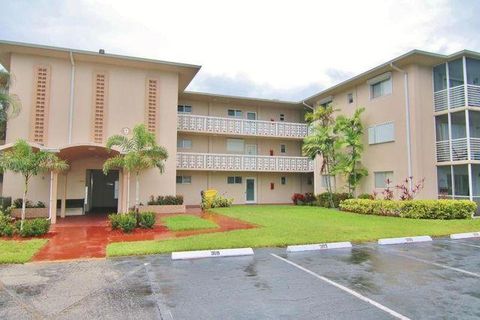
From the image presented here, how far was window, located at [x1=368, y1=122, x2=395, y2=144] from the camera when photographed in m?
21.1

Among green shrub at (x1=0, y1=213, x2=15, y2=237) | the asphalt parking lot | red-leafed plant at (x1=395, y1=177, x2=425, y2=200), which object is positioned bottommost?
the asphalt parking lot

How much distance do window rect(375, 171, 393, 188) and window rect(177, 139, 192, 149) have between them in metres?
13.2

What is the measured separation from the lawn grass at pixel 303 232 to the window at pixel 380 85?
28.3ft

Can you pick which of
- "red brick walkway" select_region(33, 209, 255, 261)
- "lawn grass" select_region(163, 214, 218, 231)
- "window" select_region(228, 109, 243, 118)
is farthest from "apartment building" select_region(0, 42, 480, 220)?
"window" select_region(228, 109, 243, 118)

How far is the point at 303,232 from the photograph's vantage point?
12781 mm

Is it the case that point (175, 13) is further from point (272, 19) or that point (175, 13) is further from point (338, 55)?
point (338, 55)

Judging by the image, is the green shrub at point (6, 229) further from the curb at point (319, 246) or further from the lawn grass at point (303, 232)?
the curb at point (319, 246)

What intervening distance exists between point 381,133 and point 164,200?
1379cm

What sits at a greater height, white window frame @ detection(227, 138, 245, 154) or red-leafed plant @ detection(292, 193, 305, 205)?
white window frame @ detection(227, 138, 245, 154)

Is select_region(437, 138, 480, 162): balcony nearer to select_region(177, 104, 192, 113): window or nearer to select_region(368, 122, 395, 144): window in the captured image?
select_region(368, 122, 395, 144): window

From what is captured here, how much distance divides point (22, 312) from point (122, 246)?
520 centimetres

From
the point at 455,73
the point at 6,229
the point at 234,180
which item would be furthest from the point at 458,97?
the point at 6,229

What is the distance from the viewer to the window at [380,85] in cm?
2159

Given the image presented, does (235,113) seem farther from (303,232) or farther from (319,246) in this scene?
(319,246)
